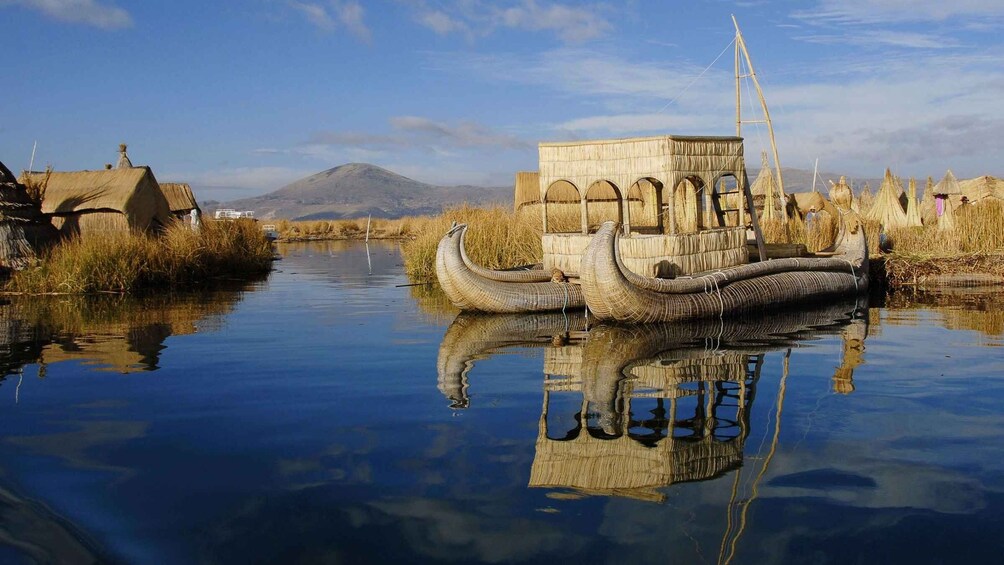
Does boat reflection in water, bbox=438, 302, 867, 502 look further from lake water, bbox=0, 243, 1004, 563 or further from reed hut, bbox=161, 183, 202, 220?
reed hut, bbox=161, 183, 202, 220

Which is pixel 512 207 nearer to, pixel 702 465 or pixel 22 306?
pixel 22 306

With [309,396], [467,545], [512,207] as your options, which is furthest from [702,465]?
[512,207]

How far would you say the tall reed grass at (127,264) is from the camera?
16.4m

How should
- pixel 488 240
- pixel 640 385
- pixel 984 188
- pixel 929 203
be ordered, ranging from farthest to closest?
pixel 929 203 < pixel 984 188 < pixel 488 240 < pixel 640 385

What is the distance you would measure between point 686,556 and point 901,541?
1016 millimetres

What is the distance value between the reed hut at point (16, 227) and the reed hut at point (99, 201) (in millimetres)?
→ 1377

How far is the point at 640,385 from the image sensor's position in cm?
756

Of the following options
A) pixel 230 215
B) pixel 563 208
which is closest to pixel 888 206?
pixel 563 208

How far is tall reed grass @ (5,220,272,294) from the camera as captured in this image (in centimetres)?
1639

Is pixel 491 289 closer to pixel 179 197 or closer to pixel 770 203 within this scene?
pixel 770 203

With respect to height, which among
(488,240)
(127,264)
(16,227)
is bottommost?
(127,264)

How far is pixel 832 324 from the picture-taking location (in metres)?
11.5

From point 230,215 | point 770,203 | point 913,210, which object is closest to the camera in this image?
point 770,203

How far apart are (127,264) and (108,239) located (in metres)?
0.79
